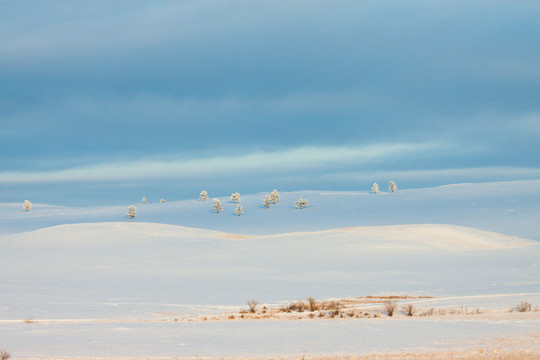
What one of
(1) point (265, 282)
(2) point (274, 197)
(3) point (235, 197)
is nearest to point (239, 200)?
(3) point (235, 197)

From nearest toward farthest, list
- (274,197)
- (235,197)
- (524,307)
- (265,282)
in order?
1. (524,307)
2. (265,282)
3. (274,197)
4. (235,197)

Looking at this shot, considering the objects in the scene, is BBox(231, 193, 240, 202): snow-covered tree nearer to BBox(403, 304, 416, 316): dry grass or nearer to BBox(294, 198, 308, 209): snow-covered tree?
BBox(294, 198, 308, 209): snow-covered tree

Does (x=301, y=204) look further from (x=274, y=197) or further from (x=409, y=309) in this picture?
(x=409, y=309)

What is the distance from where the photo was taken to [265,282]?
3162 cm

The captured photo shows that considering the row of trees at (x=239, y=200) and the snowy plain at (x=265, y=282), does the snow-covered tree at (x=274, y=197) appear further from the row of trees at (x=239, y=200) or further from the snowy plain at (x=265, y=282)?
the snowy plain at (x=265, y=282)

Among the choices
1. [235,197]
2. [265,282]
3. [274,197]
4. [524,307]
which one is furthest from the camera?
[235,197]

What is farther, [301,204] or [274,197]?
[274,197]

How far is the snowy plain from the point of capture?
14.8 m

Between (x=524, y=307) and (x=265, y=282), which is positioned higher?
(x=265, y=282)

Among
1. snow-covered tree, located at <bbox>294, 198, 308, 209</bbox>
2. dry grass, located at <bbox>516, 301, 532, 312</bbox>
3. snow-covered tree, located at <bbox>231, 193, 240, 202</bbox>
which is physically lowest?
dry grass, located at <bbox>516, 301, 532, 312</bbox>

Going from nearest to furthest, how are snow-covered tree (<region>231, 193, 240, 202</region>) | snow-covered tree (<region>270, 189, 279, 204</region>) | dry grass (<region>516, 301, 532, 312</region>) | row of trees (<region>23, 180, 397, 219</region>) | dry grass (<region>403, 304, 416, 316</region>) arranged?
dry grass (<region>516, 301, 532, 312</region>), dry grass (<region>403, 304, 416, 316</region>), row of trees (<region>23, 180, 397, 219</region>), snow-covered tree (<region>270, 189, 279, 204</region>), snow-covered tree (<region>231, 193, 240, 202</region>)

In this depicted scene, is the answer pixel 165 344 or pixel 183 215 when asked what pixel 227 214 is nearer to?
pixel 183 215

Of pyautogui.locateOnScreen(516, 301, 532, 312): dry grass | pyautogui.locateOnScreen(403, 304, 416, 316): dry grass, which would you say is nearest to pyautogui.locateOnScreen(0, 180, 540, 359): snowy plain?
pyautogui.locateOnScreen(516, 301, 532, 312): dry grass

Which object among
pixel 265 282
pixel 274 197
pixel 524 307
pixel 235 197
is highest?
pixel 235 197
